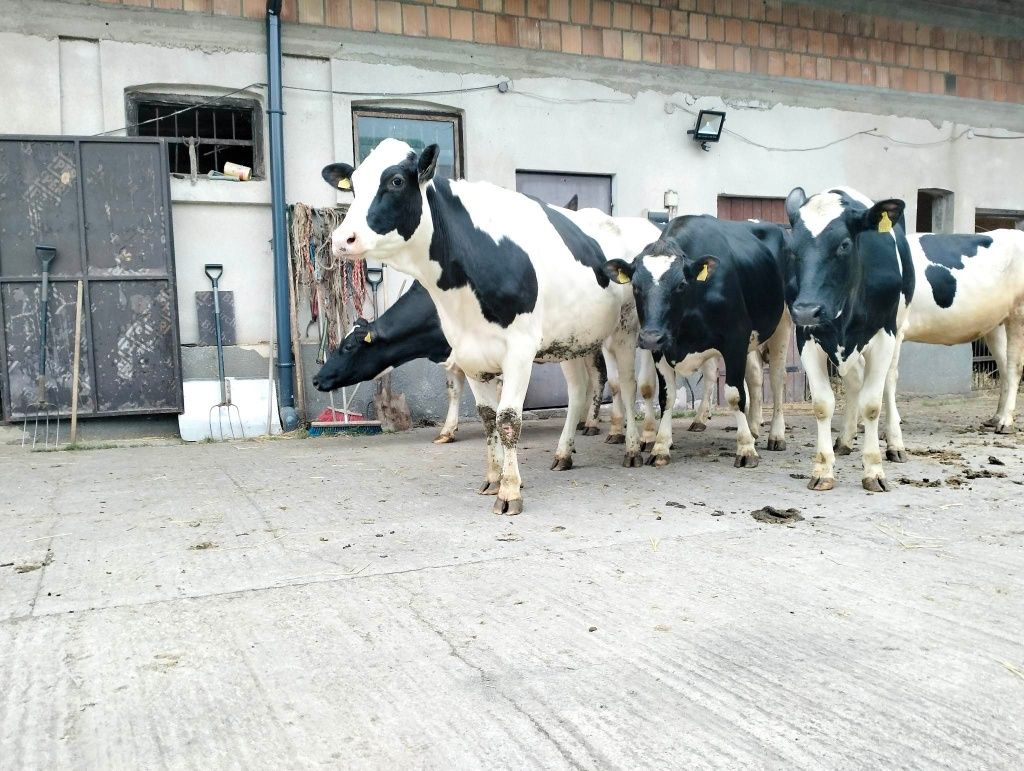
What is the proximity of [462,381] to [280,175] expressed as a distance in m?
2.66

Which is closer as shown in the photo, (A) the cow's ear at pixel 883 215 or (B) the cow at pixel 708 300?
(A) the cow's ear at pixel 883 215

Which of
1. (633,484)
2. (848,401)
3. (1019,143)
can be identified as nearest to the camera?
(633,484)

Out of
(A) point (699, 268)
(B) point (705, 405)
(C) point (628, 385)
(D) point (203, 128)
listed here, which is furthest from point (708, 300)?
(D) point (203, 128)

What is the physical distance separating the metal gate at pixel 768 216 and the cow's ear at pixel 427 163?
6.54 metres

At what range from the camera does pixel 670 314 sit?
5.50m

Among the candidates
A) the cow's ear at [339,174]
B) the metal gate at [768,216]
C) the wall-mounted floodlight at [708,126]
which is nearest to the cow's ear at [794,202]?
the cow's ear at [339,174]

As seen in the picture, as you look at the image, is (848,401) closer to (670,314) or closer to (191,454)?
(670,314)

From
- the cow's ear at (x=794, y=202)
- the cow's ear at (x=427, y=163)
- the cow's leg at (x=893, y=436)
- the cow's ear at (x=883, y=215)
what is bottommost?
the cow's leg at (x=893, y=436)

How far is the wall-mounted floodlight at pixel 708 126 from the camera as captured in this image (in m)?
9.91

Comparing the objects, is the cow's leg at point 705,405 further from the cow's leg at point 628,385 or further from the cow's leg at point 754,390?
the cow's leg at point 628,385

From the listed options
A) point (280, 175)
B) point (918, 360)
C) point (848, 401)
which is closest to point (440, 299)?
point (848, 401)

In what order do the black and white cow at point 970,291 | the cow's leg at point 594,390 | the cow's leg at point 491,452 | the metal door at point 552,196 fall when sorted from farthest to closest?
the metal door at point 552,196 < the black and white cow at point 970,291 < the cow's leg at point 594,390 < the cow's leg at point 491,452

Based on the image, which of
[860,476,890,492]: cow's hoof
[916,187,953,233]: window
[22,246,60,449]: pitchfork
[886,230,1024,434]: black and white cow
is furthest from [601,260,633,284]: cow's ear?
[916,187,953,233]: window

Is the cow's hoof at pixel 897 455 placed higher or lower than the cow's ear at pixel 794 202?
lower
